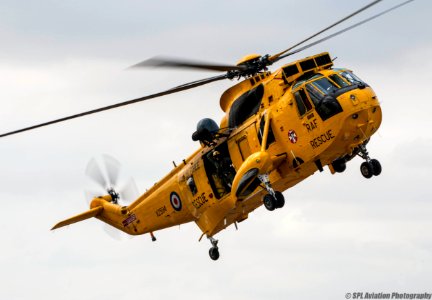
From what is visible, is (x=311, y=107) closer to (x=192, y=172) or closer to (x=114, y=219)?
(x=192, y=172)

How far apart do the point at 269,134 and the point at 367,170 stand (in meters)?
3.30

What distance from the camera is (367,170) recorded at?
25.8 meters

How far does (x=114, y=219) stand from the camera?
35469 mm

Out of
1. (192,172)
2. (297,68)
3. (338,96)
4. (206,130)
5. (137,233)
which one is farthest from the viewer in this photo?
(137,233)

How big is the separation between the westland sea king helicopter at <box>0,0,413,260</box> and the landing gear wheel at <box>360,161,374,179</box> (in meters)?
0.03

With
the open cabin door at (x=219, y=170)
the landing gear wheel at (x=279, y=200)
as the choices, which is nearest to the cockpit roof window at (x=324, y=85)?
the landing gear wheel at (x=279, y=200)

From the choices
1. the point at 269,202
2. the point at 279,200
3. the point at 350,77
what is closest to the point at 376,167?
the point at 350,77

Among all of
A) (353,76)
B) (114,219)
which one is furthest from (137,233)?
(353,76)

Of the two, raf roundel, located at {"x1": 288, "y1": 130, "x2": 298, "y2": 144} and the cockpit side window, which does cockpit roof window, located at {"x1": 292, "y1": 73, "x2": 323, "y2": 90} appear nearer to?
the cockpit side window

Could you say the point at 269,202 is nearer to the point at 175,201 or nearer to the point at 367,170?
the point at 367,170

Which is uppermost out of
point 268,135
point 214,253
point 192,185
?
point 268,135

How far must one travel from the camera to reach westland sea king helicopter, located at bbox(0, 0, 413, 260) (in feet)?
82.0

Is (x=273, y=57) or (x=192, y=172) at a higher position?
(x=273, y=57)

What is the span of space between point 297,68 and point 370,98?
2689mm
